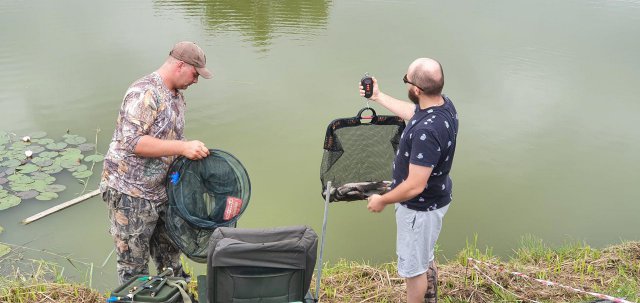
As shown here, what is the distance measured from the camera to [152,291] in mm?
2418

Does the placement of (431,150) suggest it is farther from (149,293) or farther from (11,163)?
(11,163)

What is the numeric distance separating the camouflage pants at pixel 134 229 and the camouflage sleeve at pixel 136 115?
326 mm

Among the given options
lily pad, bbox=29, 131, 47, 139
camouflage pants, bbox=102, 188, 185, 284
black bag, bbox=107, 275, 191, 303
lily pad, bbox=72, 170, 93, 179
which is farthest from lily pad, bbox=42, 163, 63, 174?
black bag, bbox=107, 275, 191, 303

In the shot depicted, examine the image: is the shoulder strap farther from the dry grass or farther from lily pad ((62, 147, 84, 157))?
lily pad ((62, 147, 84, 157))

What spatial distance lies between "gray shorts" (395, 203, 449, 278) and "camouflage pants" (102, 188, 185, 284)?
4.01 ft

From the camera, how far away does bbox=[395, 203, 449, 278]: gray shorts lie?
245cm

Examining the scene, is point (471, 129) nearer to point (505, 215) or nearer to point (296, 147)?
point (505, 215)

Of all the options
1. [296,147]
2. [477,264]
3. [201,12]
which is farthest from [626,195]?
[201,12]

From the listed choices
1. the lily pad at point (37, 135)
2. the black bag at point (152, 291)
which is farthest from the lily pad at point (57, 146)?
the black bag at point (152, 291)

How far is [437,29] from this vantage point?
31.6 ft

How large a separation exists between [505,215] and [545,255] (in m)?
0.92

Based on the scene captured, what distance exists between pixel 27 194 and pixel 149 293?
104 inches

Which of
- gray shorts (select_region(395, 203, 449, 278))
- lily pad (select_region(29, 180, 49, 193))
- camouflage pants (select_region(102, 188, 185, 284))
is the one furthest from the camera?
lily pad (select_region(29, 180, 49, 193))

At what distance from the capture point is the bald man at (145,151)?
2.45 meters
